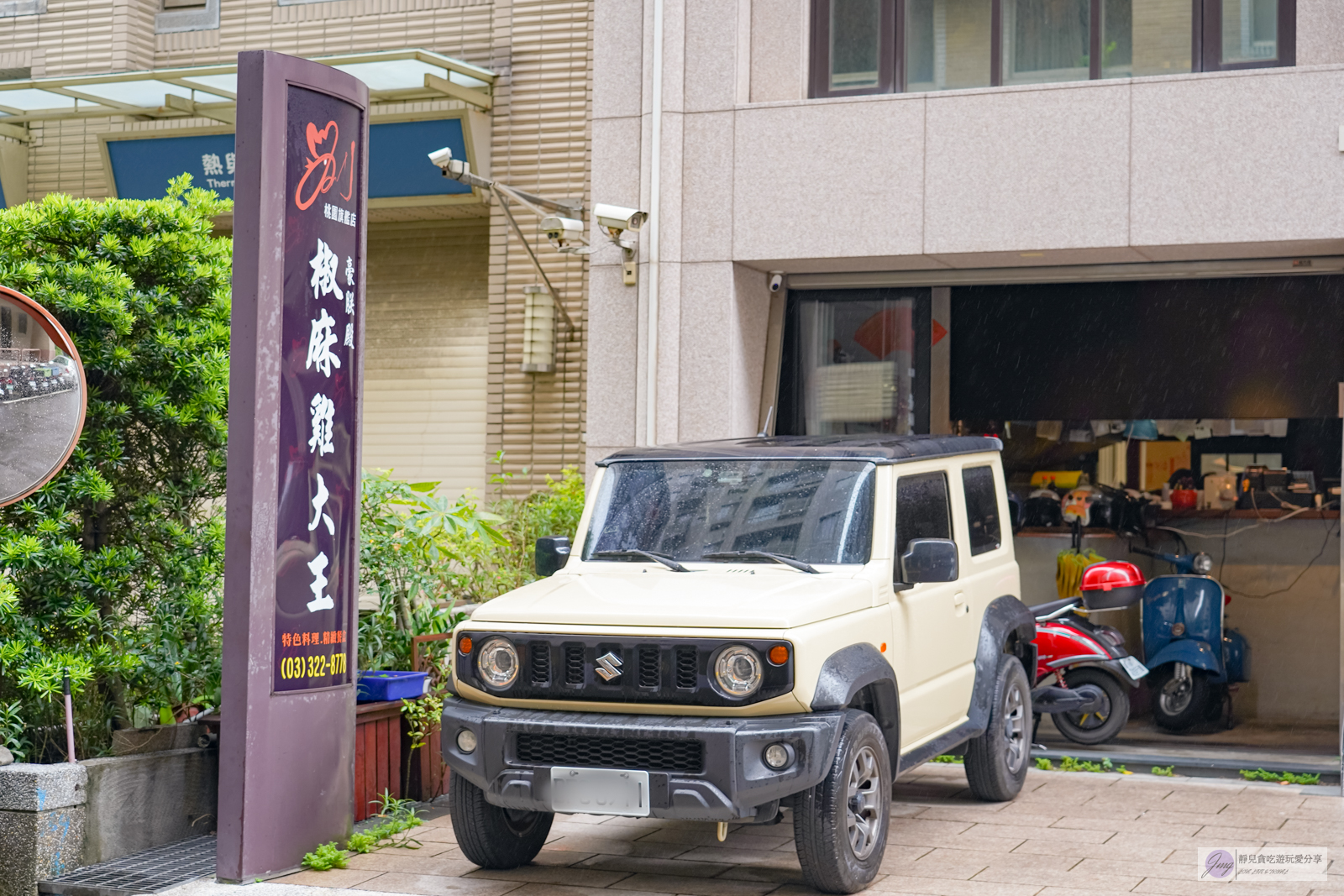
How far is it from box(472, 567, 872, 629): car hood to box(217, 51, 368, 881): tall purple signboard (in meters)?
0.96

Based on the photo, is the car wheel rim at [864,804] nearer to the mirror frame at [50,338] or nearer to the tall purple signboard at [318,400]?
the tall purple signboard at [318,400]

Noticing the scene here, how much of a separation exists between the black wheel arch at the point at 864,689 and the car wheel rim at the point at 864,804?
0.77 ft

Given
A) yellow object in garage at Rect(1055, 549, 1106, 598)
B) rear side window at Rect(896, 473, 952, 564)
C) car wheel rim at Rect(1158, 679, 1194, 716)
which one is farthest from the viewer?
yellow object in garage at Rect(1055, 549, 1106, 598)

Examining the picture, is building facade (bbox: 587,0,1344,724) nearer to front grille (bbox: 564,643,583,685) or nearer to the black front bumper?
front grille (bbox: 564,643,583,685)

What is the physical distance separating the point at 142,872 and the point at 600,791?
2.34 meters

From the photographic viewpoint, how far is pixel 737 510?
6777mm

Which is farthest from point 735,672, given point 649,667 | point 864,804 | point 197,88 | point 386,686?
point 197,88

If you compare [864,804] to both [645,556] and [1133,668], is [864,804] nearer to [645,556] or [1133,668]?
[645,556]

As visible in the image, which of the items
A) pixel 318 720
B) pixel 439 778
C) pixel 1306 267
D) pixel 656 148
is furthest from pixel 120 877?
pixel 1306 267

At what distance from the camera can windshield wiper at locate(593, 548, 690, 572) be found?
650cm

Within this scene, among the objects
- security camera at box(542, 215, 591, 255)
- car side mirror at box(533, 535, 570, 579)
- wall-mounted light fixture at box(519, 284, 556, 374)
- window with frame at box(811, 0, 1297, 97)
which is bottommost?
car side mirror at box(533, 535, 570, 579)

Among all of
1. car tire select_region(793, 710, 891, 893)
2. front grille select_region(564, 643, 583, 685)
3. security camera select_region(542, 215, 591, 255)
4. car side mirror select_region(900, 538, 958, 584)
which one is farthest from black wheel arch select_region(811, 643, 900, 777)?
security camera select_region(542, 215, 591, 255)

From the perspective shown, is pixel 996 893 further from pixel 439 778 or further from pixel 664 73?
pixel 664 73

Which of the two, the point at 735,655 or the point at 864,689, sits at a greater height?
the point at 735,655
